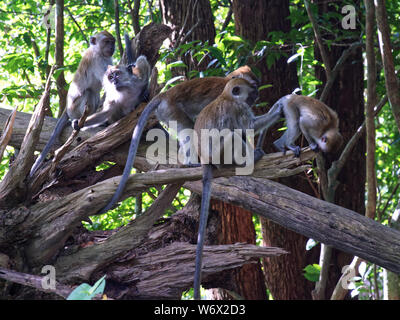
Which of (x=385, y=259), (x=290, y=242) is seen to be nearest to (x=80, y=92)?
(x=290, y=242)

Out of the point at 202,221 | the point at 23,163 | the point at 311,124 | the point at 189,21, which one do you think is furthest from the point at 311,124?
the point at 189,21

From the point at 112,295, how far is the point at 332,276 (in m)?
3.45

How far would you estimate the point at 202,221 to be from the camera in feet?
11.9

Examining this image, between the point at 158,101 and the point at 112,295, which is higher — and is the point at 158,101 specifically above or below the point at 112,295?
above

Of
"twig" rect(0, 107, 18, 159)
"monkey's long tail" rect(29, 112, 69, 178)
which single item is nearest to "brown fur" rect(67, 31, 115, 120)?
"monkey's long tail" rect(29, 112, 69, 178)

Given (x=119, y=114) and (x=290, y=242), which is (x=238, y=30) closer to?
(x=119, y=114)

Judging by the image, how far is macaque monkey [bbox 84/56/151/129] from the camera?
531 cm

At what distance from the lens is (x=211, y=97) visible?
15.8ft

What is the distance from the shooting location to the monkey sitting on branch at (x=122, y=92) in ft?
17.4

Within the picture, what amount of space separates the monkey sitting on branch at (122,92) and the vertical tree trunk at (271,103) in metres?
1.83
